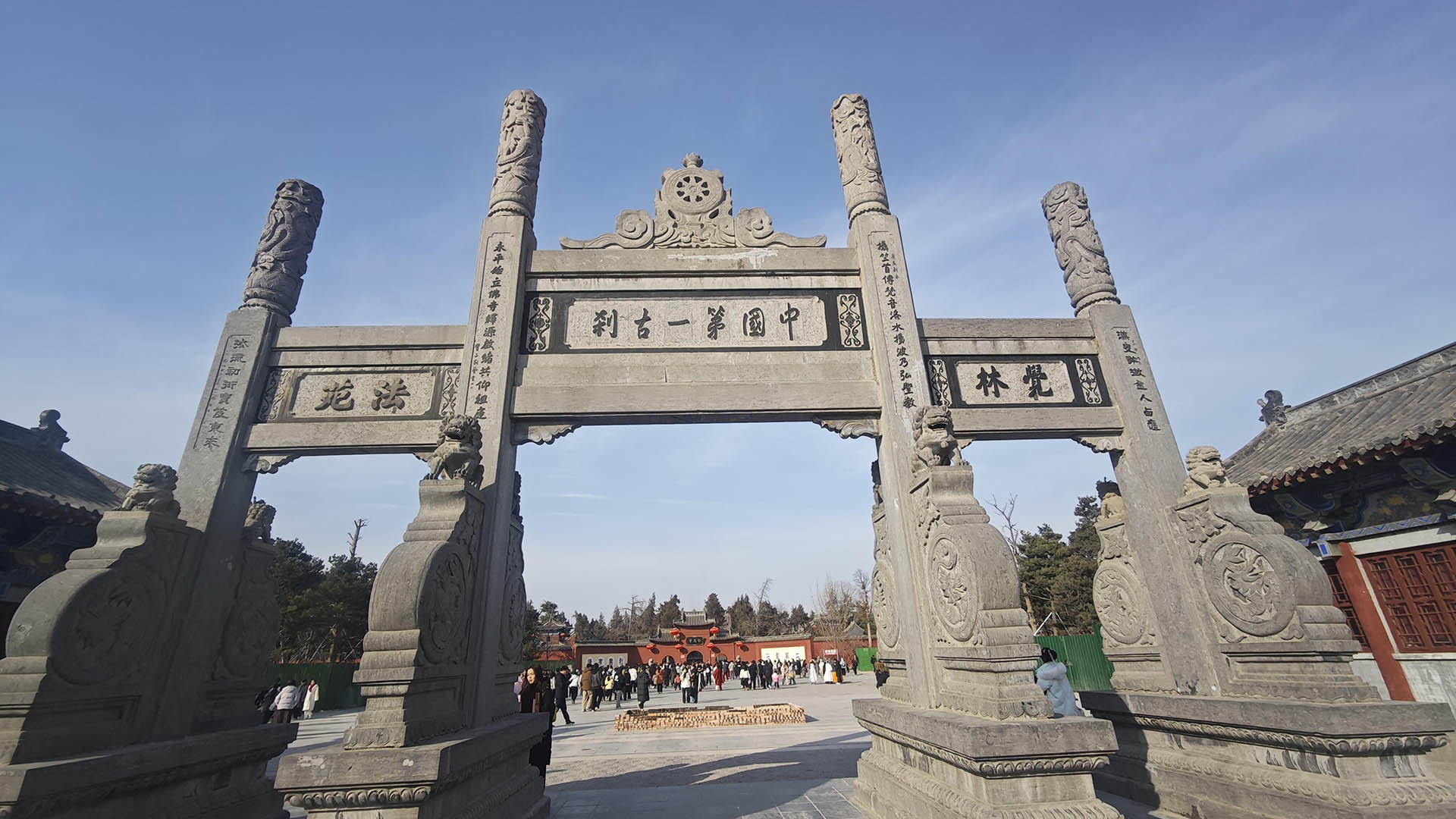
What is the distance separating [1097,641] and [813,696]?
10.2 metres

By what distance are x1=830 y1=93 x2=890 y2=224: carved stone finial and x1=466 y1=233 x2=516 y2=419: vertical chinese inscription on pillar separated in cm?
401

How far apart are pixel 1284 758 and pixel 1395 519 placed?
5387 mm

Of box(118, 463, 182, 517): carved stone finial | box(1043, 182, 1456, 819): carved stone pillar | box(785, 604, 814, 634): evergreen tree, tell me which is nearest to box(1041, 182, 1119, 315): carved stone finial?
box(1043, 182, 1456, 819): carved stone pillar

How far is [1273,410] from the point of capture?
39.2 ft

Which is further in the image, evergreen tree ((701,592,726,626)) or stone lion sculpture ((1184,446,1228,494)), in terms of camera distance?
evergreen tree ((701,592,726,626))

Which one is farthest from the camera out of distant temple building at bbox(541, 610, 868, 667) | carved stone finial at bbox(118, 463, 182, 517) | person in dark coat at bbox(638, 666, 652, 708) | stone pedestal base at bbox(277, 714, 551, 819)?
distant temple building at bbox(541, 610, 868, 667)

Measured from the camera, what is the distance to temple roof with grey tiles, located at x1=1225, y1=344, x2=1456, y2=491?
727 cm

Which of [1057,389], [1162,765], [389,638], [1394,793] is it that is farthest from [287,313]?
[1394,793]

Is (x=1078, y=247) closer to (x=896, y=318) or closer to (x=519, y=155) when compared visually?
(x=896, y=318)

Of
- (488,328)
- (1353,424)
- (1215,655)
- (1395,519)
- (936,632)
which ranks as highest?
(488,328)

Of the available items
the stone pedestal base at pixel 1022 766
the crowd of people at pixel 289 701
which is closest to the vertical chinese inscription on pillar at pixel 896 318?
the stone pedestal base at pixel 1022 766

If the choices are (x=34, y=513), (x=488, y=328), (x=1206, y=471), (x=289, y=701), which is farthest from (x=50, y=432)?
(x=1206, y=471)

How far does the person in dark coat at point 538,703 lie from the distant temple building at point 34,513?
19.2ft

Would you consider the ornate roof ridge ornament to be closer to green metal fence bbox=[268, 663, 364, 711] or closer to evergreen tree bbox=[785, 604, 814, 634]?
green metal fence bbox=[268, 663, 364, 711]
